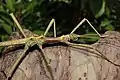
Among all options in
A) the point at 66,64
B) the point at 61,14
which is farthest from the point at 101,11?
the point at 66,64

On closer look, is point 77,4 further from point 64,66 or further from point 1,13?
point 64,66

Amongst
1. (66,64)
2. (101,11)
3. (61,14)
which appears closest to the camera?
(66,64)

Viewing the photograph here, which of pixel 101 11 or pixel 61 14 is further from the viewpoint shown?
pixel 61 14

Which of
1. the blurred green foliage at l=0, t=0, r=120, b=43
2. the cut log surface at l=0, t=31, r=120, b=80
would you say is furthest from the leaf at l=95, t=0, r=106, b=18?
the cut log surface at l=0, t=31, r=120, b=80

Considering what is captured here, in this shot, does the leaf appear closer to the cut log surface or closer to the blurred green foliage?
the blurred green foliage

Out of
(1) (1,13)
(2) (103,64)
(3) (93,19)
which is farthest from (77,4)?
(2) (103,64)

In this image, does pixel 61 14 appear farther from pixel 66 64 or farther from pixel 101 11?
pixel 66 64
